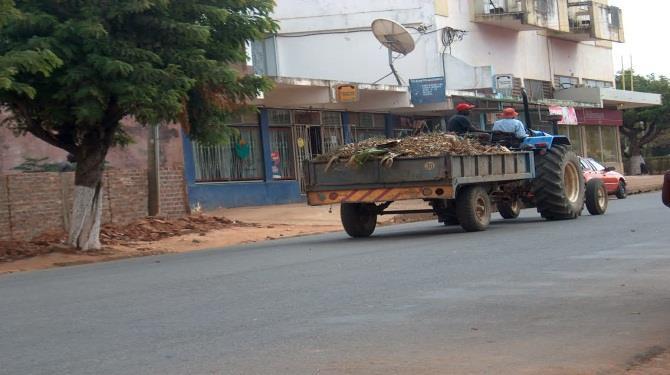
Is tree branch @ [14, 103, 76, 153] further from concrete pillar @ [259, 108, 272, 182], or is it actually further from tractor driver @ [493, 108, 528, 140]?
concrete pillar @ [259, 108, 272, 182]

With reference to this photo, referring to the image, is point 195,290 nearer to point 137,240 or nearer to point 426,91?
point 137,240

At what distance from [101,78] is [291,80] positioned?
1247 cm

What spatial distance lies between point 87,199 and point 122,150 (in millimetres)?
6718

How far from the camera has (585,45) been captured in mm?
50125

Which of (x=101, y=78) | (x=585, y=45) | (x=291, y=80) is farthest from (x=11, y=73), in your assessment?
(x=585, y=45)

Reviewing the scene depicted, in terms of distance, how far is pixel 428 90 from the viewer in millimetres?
33312

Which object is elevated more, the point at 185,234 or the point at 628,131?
the point at 628,131

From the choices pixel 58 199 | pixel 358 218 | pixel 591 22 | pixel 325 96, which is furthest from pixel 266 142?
pixel 591 22

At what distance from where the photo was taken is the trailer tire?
18547 mm

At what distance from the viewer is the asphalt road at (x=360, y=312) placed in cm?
692

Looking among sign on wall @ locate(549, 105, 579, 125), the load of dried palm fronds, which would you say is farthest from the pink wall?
sign on wall @ locate(549, 105, 579, 125)

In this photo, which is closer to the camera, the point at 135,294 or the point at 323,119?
the point at 135,294

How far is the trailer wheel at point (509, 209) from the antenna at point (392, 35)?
1220 centimetres

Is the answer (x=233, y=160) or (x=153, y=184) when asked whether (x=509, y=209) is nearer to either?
(x=153, y=184)
